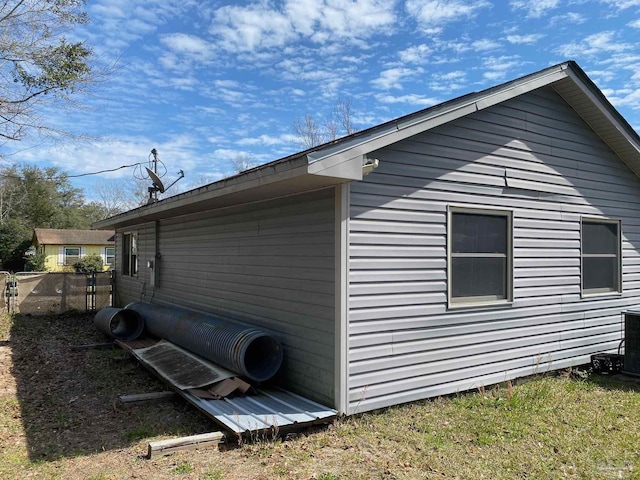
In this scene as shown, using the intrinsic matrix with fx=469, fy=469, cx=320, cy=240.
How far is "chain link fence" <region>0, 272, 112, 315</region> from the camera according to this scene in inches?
502

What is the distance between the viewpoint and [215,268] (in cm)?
751

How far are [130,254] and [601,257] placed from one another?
10912 millimetres

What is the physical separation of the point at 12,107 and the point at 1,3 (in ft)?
7.14

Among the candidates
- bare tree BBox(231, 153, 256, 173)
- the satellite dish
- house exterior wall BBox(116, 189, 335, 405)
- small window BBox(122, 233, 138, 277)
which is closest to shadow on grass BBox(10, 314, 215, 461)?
house exterior wall BBox(116, 189, 335, 405)

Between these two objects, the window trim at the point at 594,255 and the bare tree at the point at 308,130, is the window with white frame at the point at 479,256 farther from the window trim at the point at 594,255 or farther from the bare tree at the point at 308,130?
the bare tree at the point at 308,130

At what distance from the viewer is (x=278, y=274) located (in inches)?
226

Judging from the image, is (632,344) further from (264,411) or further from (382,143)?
(264,411)

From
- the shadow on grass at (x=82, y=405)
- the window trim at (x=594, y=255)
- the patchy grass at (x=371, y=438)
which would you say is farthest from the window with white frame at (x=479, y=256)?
the shadow on grass at (x=82, y=405)

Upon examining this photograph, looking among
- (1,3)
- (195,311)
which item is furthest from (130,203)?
(195,311)

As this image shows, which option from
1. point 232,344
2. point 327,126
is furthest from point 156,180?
point 327,126

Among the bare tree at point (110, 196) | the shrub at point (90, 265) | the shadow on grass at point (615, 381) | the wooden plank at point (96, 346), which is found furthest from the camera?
the bare tree at point (110, 196)

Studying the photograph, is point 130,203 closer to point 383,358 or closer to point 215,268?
point 215,268

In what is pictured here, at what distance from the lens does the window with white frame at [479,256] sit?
5.54 meters

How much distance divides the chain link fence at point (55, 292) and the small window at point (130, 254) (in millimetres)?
1289
